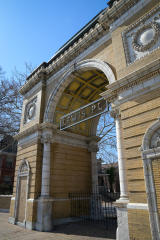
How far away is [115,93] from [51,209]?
23.0 feet

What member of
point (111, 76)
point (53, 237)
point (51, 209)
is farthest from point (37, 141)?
point (111, 76)

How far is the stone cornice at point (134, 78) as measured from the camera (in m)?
5.92

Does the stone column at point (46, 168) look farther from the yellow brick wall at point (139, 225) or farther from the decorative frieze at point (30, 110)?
the yellow brick wall at point (139, 225)

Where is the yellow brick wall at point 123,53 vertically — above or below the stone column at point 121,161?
above

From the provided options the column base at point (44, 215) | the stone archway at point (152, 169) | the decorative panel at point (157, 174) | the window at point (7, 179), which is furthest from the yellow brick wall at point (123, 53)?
the window at point (7, 179)

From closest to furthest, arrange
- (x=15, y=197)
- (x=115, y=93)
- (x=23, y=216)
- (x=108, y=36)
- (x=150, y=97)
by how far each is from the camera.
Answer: (x=150, y=97), (x=115, y=93), (x=108, y=36), (x=23, y=216), (x=15, y=197)

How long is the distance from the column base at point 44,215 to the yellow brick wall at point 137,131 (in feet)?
17.6

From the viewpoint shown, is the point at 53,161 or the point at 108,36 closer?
the point at 108,36

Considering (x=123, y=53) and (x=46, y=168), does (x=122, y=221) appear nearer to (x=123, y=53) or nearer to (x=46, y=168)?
(x=46, y=168)

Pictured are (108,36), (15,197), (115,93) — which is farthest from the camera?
(15,197)

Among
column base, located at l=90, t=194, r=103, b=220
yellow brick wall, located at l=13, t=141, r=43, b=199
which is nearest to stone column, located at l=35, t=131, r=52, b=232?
yellow brick wall, located at l=13, t=141, r=43, b=199

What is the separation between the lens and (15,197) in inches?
448

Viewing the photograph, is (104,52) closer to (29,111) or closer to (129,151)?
(129,151)

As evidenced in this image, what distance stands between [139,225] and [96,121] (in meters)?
9.20
